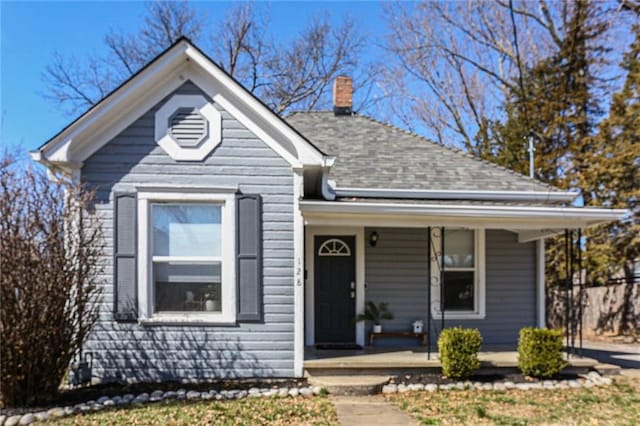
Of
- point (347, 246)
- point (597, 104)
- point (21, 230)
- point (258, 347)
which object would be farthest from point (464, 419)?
point (597, 104)

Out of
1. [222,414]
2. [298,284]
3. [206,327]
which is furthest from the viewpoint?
[298,284]

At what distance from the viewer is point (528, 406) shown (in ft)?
19.6

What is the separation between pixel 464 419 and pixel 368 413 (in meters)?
1.07

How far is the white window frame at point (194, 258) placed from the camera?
682 centimetres

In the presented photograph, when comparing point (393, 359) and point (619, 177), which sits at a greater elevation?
point (619, 177)

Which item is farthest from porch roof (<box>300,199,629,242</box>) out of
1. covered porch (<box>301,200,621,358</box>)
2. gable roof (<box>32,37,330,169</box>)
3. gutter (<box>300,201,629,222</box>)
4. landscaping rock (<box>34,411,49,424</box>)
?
landscaping rock (<box>34,411,49,424</box>)

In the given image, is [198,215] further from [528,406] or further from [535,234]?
[535,234]

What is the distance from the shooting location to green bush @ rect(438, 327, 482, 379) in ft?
22.5

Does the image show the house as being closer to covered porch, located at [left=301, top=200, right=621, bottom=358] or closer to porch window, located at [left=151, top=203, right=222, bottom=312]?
porch window, located at [left=151, top=203, right=222, bottom=312]

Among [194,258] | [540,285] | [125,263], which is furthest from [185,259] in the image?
[540,285]

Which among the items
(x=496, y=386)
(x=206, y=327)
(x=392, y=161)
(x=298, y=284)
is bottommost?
(x=496, y=386)

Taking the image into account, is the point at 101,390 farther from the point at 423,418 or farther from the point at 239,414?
the point at 423,418

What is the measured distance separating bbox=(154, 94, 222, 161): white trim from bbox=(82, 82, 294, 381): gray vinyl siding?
0.24 ft

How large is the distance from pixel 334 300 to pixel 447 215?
268cm
